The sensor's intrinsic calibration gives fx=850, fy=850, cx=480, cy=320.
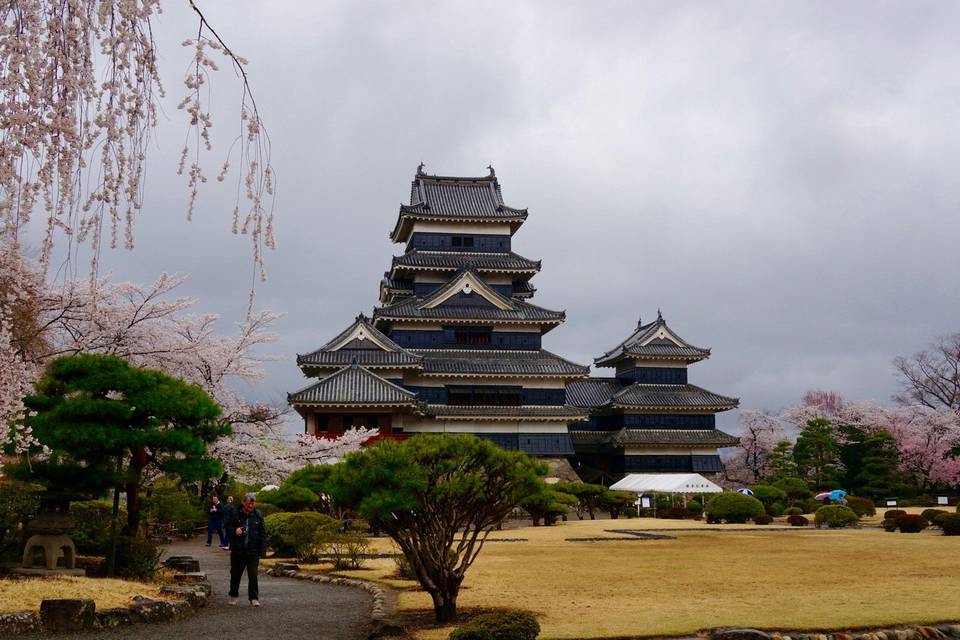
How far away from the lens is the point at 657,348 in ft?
168

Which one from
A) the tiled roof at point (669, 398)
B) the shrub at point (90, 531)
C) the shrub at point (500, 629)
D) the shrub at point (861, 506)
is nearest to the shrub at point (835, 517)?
the shrub at point (861, 506)

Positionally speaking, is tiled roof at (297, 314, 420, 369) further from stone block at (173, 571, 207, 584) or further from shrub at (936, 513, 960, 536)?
stone block at (173, 571, 207, 584)

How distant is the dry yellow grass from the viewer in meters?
10.9

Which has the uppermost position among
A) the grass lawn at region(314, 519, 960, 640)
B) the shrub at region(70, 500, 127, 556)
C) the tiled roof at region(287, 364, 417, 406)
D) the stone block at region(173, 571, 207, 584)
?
the tiled roof at region(287, 364, 417, 406)

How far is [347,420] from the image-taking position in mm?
40250

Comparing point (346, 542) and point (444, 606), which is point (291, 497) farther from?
point (444, 606)

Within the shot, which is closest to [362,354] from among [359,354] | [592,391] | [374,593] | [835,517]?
[359,354]

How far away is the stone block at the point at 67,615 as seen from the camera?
10.5 metres

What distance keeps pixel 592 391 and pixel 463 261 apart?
11882 mm

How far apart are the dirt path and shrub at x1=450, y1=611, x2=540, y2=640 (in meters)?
2.25

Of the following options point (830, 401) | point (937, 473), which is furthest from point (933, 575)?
point (830, 401)

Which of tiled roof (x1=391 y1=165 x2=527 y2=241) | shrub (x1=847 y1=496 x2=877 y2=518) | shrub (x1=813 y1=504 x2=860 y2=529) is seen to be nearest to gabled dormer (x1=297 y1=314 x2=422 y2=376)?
tiled roof (x1=391 y1=165 x2=527 y2=241)

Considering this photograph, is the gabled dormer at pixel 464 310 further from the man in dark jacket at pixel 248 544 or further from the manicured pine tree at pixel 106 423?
the man in dark jacket at pixel 248 544

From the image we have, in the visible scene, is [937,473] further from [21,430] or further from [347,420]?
[21,430]
